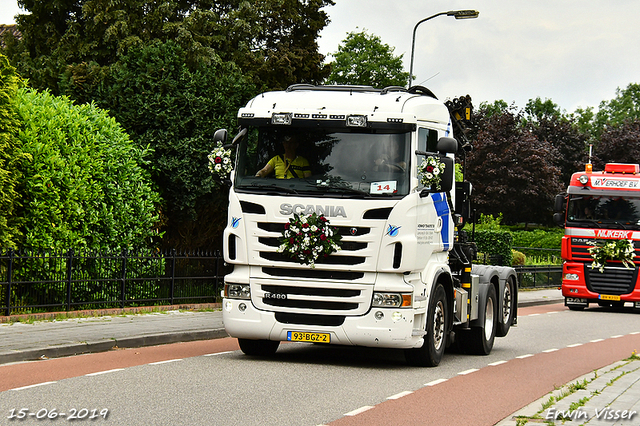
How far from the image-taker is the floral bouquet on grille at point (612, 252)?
23938 millimetres

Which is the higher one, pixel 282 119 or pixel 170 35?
pixel 170 35

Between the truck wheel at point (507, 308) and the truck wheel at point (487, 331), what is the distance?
0.39 metres

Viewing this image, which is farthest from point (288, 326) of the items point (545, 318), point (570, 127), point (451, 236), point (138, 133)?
point (570, 127)

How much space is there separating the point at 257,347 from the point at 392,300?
230cm

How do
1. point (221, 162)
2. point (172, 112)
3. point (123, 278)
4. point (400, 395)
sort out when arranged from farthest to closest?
point (172, 112) → point (123, 278) → point (221, 162) → point (400, 395)

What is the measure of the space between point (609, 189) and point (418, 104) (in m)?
14.3

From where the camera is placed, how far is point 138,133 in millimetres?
20828

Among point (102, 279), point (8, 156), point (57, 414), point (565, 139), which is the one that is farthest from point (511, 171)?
point (57, 414)

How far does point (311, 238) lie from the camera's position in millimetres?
10383

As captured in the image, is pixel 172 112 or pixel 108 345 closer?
pixel 108 345

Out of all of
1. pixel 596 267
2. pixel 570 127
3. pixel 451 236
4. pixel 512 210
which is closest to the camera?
pixel 451 236

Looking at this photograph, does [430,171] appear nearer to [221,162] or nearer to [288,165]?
[288,165]

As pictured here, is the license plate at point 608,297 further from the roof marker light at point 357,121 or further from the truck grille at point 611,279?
the roof marker light at point 357,121

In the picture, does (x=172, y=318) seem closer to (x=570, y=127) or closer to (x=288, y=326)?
(x=288, y=326)
